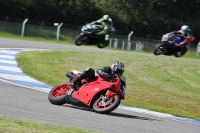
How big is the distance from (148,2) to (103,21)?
28074 millimetres

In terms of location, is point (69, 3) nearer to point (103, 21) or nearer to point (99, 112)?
point (103, 21)

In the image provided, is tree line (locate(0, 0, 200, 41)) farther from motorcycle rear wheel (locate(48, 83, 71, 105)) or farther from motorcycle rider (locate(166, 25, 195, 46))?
motorcycle rear wheel (locate(48, 83, 71, 105))

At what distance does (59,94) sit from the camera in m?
12.2

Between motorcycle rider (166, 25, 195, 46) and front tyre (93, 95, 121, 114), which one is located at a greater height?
motorcycle rider (166, 25, 195, 46)

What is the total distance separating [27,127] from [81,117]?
8.30 feet

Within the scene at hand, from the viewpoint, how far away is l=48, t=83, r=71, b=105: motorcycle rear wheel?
39.1ft

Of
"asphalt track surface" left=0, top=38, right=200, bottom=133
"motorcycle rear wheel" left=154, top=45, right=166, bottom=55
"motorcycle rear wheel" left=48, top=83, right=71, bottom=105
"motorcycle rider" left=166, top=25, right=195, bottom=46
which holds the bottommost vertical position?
"asphalt track surface" left=0, top=38, right=200, bottom=133

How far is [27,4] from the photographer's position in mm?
42719

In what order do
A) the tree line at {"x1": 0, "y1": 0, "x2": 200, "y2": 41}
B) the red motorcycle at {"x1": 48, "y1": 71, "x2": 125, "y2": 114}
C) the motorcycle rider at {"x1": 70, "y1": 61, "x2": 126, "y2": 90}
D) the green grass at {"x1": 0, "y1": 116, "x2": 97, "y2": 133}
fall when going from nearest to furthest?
the green grass at {"x1": 0, "y1": 116, "x2": 97, "y2": 133}
the red motorcycle at {"x1": 48, "y1": 71, "x2": 125, "y2": 114}
the motorcycle rider at {"x1": 70, "y1": 61, "x2": 126, "y2": 90}
the tree line at {"x1": 0, "y1": 0, "x2": 200, "y2": 41}

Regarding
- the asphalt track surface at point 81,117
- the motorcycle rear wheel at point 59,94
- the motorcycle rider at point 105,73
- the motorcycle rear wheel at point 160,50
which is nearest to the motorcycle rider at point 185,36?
the motorcycle rear wheel at point 160,50

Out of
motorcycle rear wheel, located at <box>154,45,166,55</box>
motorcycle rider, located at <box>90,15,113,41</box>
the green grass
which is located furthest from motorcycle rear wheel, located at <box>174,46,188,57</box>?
the green grass

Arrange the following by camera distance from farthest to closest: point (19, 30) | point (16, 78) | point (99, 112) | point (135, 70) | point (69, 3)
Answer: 1. point (69, 3)
2. point (19, 30)
3. point (135, 70)
4. point (16, 78)
5. point (99, 112)

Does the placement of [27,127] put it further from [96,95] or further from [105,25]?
[105,25]

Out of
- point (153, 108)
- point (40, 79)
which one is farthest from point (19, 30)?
point (153, 108)
